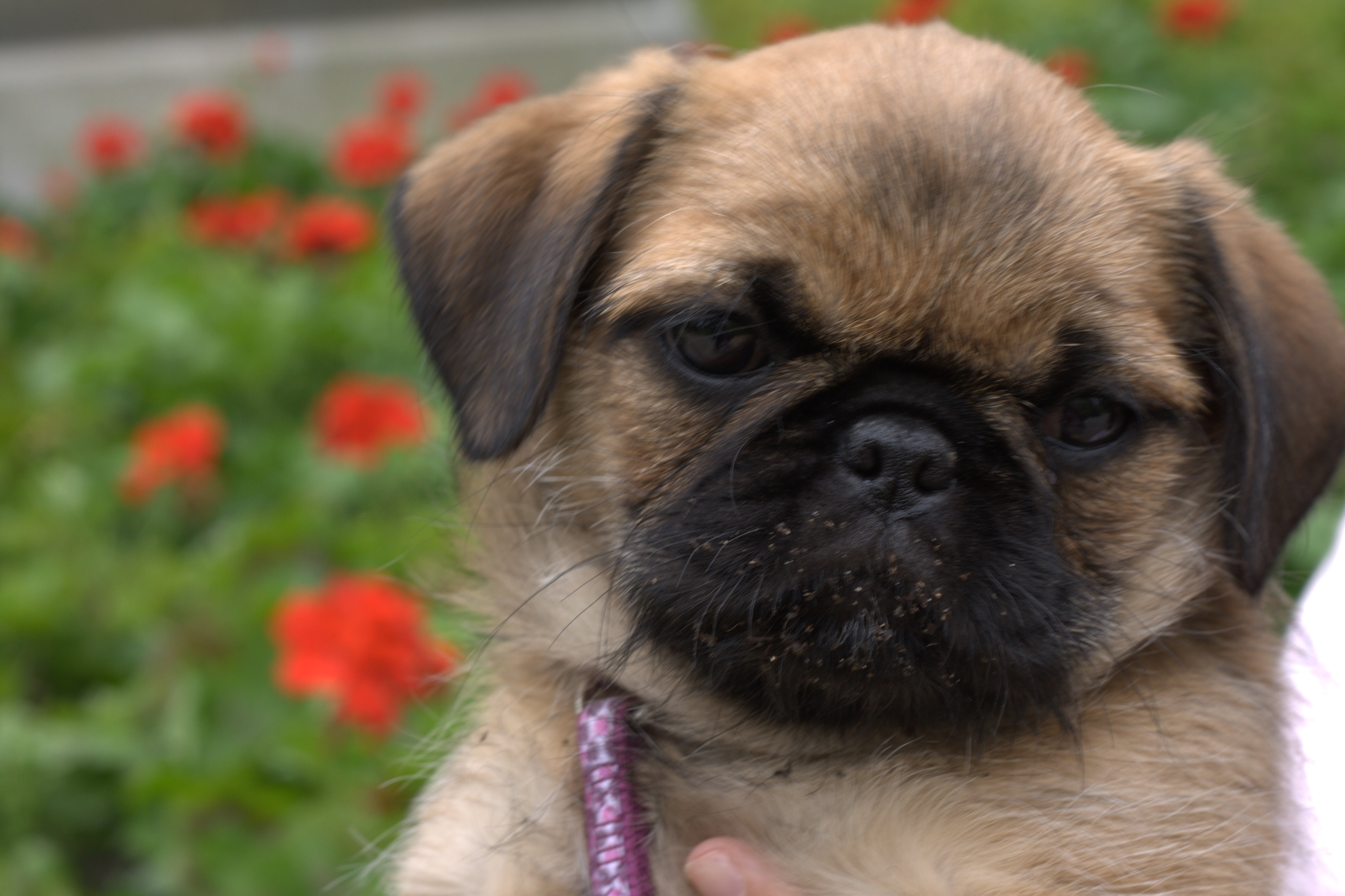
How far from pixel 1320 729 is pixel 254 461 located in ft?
13.0

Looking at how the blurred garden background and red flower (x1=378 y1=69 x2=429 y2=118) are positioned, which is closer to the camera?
the blurred garden background

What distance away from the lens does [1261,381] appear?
2.46m

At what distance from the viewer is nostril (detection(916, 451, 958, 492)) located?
2.06 metres

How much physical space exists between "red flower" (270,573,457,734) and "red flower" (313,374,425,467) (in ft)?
3.73

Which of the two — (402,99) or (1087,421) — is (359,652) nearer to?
(1087,421)

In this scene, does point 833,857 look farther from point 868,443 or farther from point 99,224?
point 99,224

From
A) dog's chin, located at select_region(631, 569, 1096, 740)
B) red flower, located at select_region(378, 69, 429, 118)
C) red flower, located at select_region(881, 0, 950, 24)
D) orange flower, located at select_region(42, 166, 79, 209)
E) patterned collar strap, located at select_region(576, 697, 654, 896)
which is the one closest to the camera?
dog's chin, located at select_region(631, 569, 1096, 740)

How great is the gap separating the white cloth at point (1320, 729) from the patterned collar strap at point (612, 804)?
1.32m

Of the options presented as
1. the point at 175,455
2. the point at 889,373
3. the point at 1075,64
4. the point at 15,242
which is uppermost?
the point at 889,373

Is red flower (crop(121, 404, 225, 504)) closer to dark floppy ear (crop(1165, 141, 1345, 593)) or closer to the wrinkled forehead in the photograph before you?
the wrinkled forehead

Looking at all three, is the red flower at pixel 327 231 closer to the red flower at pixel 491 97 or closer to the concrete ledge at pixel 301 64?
the red flower at pixel 491 97

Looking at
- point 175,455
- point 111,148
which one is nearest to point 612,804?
A: point 175,455

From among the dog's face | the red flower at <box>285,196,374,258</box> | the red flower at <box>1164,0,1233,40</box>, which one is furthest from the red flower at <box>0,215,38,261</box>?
the red flower at <box>1164,0,1233,40</box>

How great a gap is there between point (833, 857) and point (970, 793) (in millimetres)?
295
